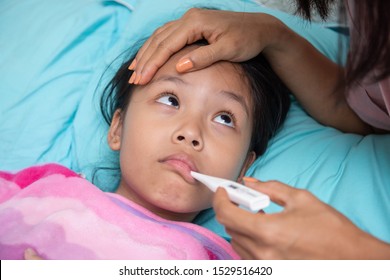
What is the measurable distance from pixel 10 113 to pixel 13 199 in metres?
0.35

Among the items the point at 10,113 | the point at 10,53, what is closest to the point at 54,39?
the point at 10,53

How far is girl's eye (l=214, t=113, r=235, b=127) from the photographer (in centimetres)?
104

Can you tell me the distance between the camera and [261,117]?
1.15 m

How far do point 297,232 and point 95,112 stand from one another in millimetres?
780

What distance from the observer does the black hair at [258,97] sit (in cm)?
113

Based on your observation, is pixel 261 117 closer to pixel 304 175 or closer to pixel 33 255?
pixel 304 175

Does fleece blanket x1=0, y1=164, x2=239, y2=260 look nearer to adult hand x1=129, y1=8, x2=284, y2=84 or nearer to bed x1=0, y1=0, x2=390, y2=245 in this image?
bed x1=0, y1=0, x2=390, y2=245

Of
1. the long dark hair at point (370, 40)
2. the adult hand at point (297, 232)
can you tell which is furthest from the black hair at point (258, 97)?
the adult hand at point (297, 232)

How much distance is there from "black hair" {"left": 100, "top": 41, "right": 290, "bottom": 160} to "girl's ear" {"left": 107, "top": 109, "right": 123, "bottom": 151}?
2 centimetres

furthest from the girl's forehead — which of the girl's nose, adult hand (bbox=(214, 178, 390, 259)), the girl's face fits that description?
adult hand (bbox=(214, 178, 390, 259))

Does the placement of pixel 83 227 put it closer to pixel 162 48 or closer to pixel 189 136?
pixel 189 136

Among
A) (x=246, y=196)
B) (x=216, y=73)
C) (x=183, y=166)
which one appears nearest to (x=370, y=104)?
(x=216, y=73)

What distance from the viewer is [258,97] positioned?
3.71 ft

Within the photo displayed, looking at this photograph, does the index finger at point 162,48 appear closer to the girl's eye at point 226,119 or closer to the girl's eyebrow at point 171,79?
the girl's eyebrow at point 171,79
